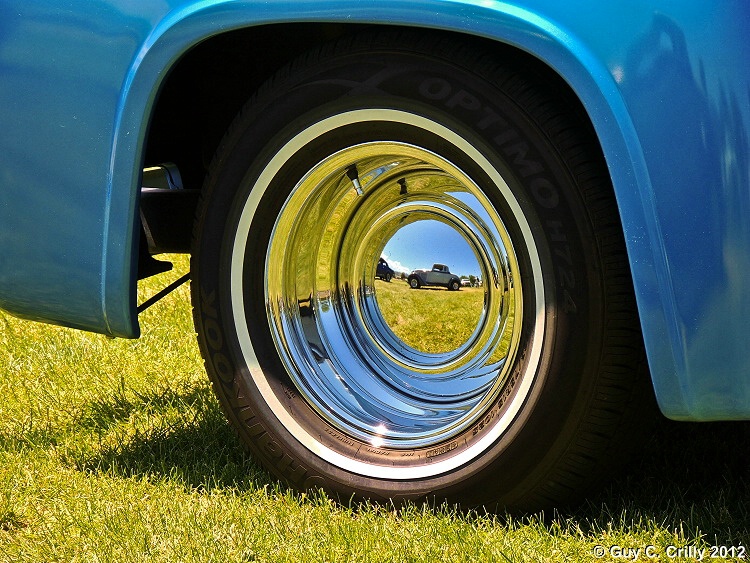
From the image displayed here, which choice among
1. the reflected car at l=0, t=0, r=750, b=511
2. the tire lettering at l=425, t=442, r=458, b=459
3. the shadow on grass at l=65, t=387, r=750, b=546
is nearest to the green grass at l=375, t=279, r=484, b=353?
the reflected car at l=0, t=0, r=750, b=511

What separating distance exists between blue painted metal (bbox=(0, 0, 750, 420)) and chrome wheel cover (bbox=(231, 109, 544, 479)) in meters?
0.28

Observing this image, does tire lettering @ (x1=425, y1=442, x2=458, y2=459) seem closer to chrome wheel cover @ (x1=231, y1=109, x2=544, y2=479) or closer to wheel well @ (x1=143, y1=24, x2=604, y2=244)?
chrome wheel cover @ (x1=231, y1=109, x2=544, y2=479)

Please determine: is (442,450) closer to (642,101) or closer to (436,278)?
(436,278)

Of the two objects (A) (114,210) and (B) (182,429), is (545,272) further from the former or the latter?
(B) (182,429)

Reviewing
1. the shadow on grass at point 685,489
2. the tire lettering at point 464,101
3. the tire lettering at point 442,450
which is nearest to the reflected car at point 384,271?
the tire lettering at point 442,450

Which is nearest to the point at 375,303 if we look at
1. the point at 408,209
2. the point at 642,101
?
the point at 408,209

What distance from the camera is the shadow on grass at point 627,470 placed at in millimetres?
2121

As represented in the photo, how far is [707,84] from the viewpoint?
171 cm

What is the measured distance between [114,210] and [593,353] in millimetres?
1165

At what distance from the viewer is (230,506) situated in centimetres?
234

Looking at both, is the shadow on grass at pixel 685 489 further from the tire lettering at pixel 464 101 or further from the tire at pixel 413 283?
the tire lettering at pixel 464 101

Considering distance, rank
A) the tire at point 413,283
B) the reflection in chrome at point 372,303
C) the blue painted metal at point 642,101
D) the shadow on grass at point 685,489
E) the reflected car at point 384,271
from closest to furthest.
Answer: the blue painted metal at point 642,101 → the tire at point 413,283 → the shadow on grass at point 685,489 → the reflection in chrome at point 372,303 → the reflected car at point 384,271

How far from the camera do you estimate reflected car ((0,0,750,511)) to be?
5.85ft

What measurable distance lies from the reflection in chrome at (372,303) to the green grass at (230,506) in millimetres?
258
